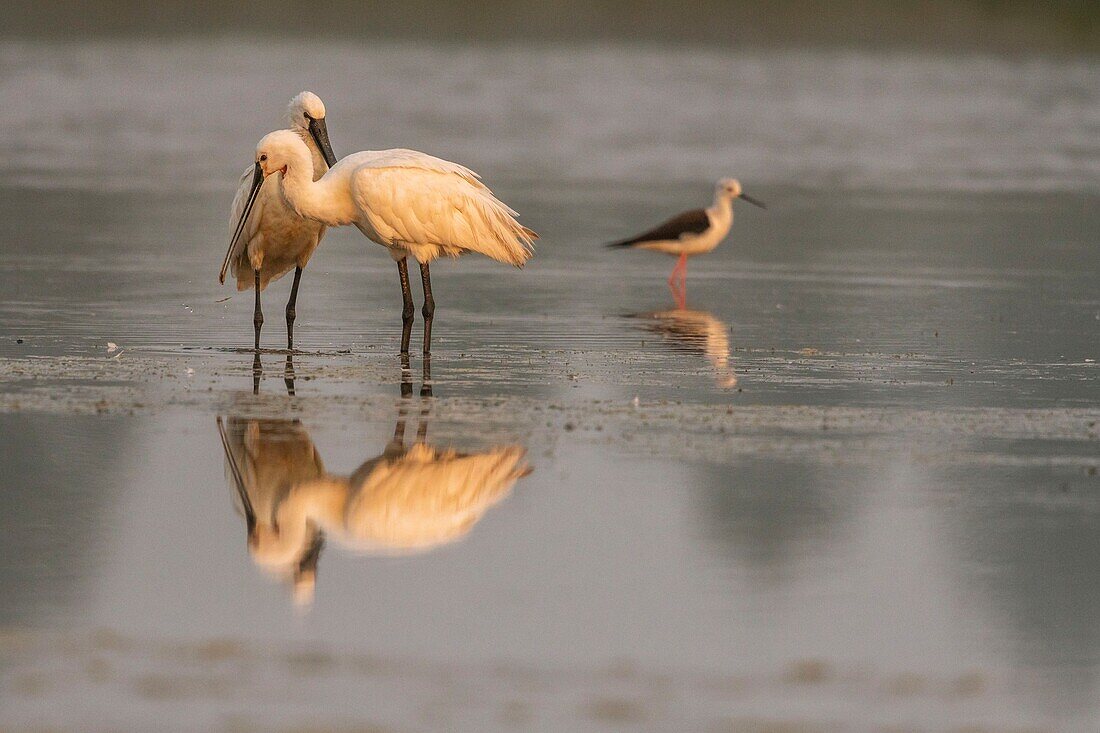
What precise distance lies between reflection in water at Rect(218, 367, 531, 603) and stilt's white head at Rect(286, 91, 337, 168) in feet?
14.2

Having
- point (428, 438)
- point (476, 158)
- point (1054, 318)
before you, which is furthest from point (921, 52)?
point (428, 438)

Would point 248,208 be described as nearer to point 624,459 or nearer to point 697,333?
point 697,333

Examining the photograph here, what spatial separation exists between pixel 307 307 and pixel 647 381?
14.6 feet

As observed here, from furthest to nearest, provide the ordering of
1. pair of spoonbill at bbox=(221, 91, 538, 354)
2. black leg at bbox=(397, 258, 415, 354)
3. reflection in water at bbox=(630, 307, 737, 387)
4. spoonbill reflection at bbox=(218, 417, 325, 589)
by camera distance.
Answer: black leg at bbox=(397, 258, 415, 354)
pair of spoonbill at bbox=(221, 91, 538, 354)
reflection in water at bbox=(630, 307, 737, 387)
spoonbill reflection at bbox=(218, 417, 325, 589)

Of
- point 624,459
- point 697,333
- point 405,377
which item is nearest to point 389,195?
point 405,377

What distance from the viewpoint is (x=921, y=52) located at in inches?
2948

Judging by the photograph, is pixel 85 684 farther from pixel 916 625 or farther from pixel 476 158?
pixel 476 158

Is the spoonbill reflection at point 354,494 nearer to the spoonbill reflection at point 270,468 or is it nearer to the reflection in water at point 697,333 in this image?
the spoonbill reflection at point 270,468

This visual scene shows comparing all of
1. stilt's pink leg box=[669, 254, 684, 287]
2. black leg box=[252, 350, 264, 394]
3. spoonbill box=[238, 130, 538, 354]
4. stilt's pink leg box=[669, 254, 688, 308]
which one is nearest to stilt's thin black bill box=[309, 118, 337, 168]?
spoonbill box=[238, 130, 538, 354]

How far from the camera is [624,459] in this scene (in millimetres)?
9812

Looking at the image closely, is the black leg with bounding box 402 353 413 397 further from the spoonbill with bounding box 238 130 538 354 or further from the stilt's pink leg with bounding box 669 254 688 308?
the stilt's pink leg with bounding box 669 254 688 308

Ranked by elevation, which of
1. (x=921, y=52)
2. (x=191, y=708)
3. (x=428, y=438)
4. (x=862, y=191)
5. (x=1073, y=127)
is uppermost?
(x=921, y=52)

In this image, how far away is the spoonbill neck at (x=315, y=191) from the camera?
13141mm

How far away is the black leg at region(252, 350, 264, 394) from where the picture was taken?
11.7 metres
